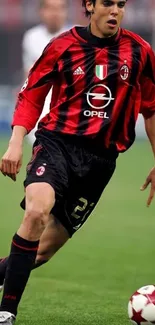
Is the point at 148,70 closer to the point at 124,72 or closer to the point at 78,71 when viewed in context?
the point at 124,72

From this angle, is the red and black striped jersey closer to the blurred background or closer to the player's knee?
the player's knee

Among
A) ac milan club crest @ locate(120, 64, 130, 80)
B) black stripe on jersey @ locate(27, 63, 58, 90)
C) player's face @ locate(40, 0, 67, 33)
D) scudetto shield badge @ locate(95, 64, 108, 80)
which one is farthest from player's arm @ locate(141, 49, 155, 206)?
player's face @ locate(40, 0, 67, 33)

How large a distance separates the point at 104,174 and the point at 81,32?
3.14 feet

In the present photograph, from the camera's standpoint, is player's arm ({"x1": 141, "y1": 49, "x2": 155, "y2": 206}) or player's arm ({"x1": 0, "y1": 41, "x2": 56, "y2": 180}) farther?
player's arm ({"x1": 141, "y1": 49, "x2": 155, "y2": 206})

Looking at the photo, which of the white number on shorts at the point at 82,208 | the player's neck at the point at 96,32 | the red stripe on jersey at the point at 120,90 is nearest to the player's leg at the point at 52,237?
the white number on shorts at the point at 82,208

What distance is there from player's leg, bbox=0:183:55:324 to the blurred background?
0.60 meters

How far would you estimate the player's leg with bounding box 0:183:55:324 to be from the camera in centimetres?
660

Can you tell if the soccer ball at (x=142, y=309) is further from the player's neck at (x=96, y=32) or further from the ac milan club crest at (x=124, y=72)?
the player's neck at (x=96, y=32)

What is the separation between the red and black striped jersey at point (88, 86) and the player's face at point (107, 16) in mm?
58

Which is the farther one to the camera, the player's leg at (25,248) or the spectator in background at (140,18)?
the spectator in background at (140,18)

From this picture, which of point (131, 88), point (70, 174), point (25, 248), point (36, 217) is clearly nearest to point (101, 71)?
point (131, 88)

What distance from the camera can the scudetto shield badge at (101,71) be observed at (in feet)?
23.3

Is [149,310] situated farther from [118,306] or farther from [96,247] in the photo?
[96,247]

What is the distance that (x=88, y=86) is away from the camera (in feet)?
23.3
